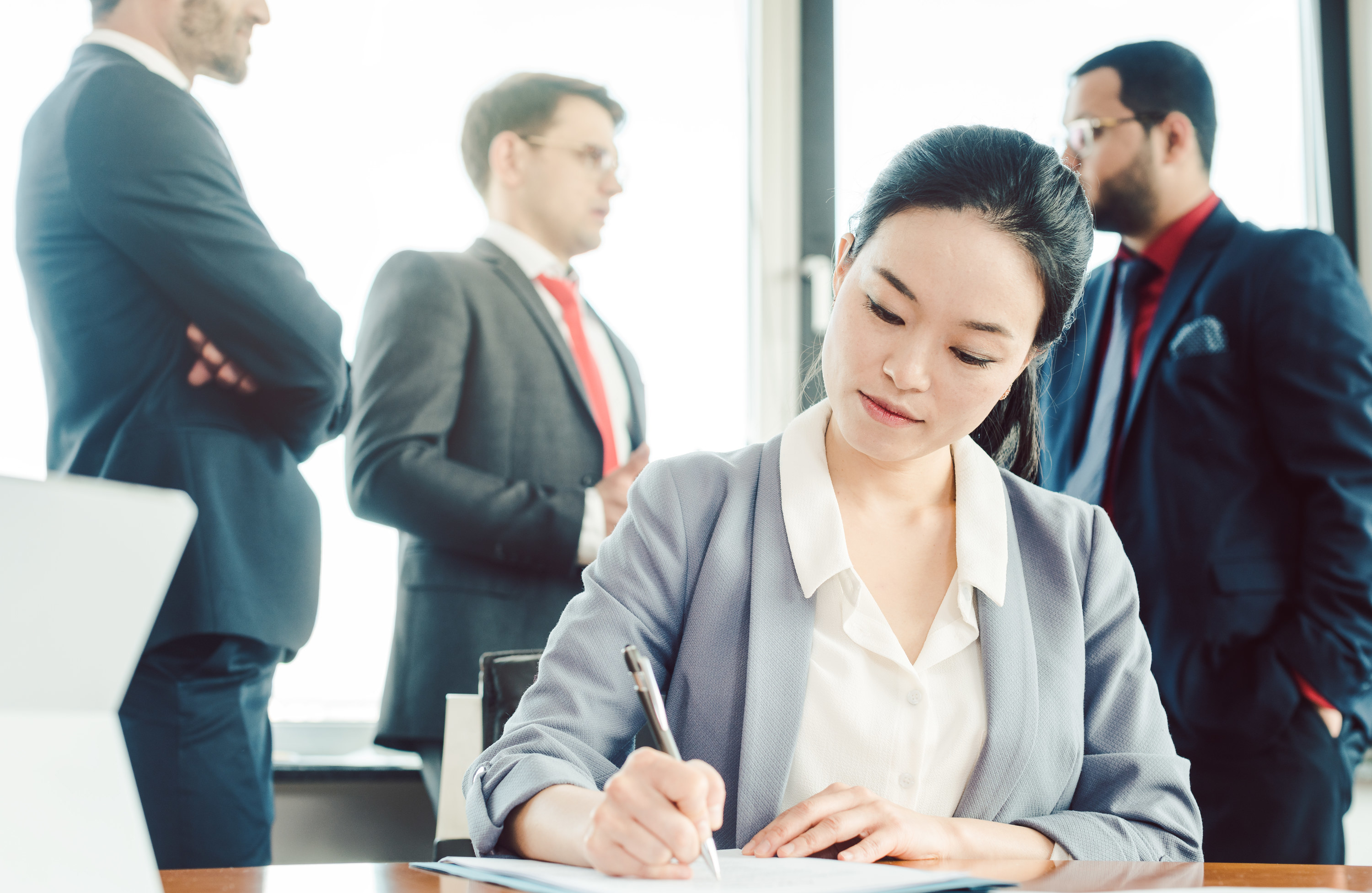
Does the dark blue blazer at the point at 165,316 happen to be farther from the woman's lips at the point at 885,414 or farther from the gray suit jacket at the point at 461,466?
the woman's lips at the point at 885,414

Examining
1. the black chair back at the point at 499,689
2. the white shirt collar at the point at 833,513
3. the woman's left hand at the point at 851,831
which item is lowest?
the woman's left hand at the point at 851,831

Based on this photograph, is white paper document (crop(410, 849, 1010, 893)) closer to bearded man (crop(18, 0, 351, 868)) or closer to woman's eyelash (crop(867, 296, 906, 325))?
woman's eyelash (crop(867, 296, 906, 325))

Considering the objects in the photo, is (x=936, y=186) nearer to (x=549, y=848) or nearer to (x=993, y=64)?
(x=549, y=848)

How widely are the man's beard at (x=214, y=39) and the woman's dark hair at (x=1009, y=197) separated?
140cm

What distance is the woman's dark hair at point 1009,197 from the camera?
110cm

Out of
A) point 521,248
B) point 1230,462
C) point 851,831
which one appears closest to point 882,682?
point 851,831

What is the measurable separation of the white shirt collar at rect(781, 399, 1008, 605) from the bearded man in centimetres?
104

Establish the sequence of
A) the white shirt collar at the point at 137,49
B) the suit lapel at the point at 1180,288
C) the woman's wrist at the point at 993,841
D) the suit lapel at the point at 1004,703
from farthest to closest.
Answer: the suit lapel at the point at 1180,288 → the white shirt collar at the point at 137,49 → the suit lapel at the point at 1004,703 → the woman's wrist at the point at 993,841

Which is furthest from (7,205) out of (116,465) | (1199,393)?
(1199,393)

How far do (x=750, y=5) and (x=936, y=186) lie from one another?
1.78 metres

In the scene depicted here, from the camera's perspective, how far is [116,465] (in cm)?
178

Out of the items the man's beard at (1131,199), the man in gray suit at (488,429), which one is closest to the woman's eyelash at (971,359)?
the man in gray suit at (488,429)

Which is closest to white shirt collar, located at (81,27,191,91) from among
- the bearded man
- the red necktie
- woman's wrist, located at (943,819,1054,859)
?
the bearded man

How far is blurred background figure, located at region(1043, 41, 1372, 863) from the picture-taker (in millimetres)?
1918
